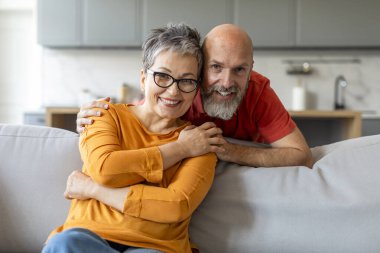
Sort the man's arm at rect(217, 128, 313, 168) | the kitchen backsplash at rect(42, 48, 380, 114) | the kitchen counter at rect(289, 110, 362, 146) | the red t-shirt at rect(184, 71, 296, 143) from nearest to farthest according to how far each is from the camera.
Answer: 1. the man's arm at rect(217, 128, 313, 168)
2. the red t-shirt at rect(184, 71, 296, 143)
3. the kitchen counter at rect(289, 110, 362, 146)
4. the kitchen backsplash at rect(42, 48, 380, 114)

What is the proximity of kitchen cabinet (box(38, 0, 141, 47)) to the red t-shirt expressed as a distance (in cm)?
254

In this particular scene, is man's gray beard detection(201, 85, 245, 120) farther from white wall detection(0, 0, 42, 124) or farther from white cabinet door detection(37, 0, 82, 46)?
white wall detection(0, 0, 42, 124)

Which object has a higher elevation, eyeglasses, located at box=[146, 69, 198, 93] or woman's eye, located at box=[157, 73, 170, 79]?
woman's eye, located at box=[157, 73, 170, 79]

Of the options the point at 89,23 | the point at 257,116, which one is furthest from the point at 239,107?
the point at 89,23

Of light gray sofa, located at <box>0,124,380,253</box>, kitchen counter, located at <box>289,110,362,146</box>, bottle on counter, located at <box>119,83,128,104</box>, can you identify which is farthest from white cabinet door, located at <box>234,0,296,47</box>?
light gray sofa, located at <box>0,124,380,253</box>

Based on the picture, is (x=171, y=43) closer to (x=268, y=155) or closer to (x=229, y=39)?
(x=229, y=39)

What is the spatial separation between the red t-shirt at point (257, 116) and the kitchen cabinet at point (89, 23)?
2.54m

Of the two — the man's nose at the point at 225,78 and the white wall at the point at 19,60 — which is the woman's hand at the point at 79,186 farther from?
the white wall at the point at 19,60

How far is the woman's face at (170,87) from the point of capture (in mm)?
1122

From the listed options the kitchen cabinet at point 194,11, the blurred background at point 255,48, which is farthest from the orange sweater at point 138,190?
the kitchen cabinet at point 194,11


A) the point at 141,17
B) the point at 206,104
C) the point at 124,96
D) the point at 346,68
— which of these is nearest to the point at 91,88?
the point at 124,96

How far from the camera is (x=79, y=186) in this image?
109 centimetres

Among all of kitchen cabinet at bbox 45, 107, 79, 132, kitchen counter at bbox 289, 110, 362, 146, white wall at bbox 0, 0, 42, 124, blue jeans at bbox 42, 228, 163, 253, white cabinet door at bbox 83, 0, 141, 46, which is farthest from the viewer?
white wall at bbox 0, 0, 42, 124

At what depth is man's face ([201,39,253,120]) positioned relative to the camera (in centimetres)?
129
